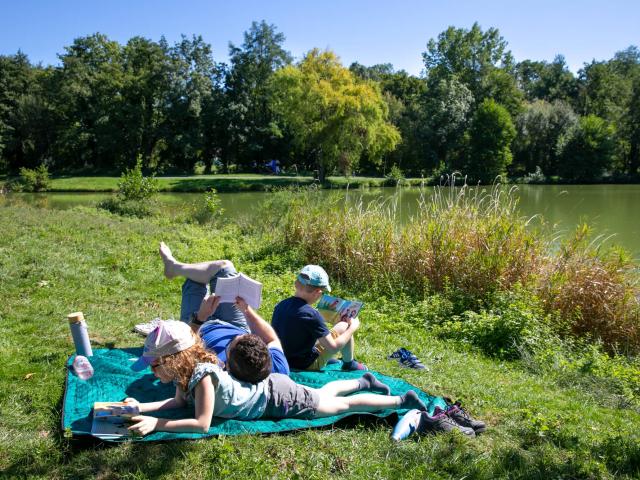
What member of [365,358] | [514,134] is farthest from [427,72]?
[365,358]

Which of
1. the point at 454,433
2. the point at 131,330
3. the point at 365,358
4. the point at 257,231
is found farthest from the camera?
the point at 257,231

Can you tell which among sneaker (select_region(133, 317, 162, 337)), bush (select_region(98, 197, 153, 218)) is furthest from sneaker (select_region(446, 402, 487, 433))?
bush (select_region(98, 197, 153, 218))

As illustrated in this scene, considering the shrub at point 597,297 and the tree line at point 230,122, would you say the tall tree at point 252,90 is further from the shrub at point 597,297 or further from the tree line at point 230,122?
the shrub at point 597,297

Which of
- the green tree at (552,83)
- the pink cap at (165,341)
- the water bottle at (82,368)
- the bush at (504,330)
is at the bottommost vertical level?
the bush at (504,330)

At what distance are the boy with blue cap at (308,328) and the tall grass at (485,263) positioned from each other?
124 inches

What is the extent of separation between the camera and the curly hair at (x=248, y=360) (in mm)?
3066

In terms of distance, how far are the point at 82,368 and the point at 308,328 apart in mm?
1613

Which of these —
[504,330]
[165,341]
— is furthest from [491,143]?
[165,341]

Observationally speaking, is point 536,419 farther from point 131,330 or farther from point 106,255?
point 106,255

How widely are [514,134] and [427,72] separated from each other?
15475 mm

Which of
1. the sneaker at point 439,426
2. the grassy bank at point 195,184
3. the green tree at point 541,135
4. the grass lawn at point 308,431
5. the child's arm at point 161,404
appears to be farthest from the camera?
the green tree at point 541,135

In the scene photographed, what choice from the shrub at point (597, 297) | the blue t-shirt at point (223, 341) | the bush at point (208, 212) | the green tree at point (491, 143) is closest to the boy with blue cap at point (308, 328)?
the blue t-shirt at point (223, 341)

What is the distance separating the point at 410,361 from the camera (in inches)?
182

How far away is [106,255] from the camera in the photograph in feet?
26.9
